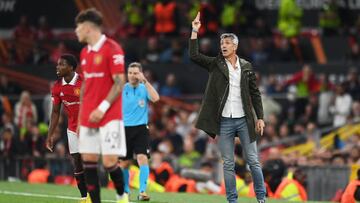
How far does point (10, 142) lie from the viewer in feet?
87.4

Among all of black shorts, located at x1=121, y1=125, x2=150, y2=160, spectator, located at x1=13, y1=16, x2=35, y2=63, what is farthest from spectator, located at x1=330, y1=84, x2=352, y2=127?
black shorts, located at x1=121, y1=125, x2=150, y2=160

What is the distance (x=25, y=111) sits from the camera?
28547mm

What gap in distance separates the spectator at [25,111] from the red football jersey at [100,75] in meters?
16.3

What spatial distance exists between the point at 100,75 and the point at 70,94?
251 cm

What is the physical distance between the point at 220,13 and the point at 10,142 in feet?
26.7

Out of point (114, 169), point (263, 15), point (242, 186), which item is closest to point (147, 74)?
point (263, 15)

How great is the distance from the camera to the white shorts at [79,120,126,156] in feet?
40.1

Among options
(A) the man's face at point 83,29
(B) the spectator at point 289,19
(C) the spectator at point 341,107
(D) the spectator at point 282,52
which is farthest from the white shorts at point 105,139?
(B) the spectator at point 289,19

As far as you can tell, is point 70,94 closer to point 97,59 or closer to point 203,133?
point 97,59

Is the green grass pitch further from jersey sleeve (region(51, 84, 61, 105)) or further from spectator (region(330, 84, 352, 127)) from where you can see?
spectator (region(330, 84, 352, 127))

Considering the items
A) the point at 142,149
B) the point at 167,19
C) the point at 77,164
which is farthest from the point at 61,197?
the point at 167,19

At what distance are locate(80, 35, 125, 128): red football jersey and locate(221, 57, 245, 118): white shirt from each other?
2383mm

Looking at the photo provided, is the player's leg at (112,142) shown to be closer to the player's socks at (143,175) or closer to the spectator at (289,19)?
the player's socks at (143,175)

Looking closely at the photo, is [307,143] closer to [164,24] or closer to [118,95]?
[164,24]
